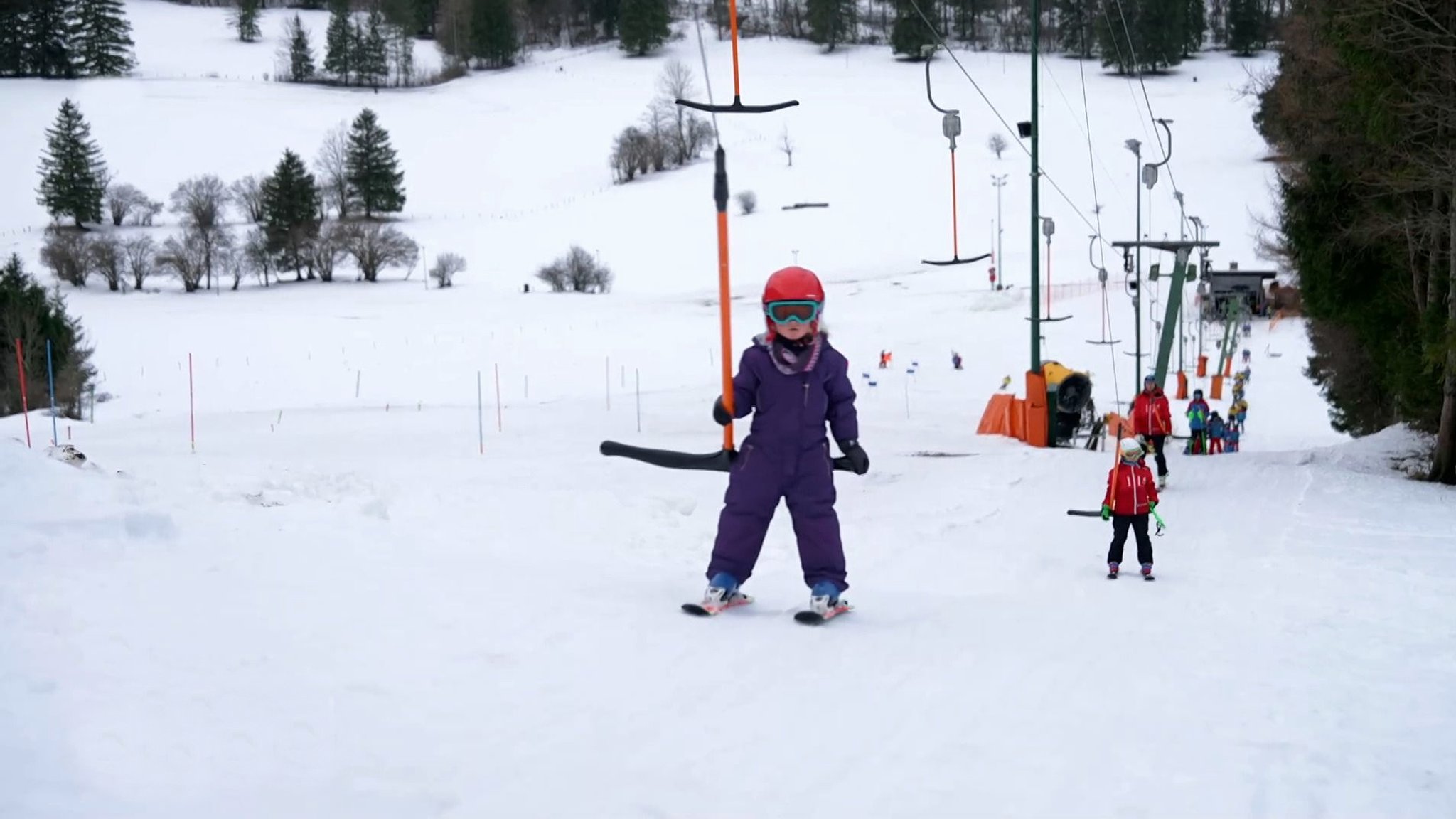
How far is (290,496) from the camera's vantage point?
11125mm

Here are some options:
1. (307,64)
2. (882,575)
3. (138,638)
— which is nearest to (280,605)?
(138,638)

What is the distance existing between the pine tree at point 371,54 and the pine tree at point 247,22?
1956 centimetres

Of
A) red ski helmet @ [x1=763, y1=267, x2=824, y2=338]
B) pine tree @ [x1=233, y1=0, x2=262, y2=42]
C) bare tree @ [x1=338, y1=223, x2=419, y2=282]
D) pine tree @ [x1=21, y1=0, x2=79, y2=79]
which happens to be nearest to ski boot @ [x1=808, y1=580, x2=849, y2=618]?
red ski helmet @ [x1=763, y1=267, x2=824, y2=338]

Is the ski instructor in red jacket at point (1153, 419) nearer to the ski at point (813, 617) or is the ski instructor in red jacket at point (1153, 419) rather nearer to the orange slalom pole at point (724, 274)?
the ski at point (813, 617)

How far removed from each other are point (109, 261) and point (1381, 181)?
210 feet

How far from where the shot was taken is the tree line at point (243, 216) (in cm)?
6719

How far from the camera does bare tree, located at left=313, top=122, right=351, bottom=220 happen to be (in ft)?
299

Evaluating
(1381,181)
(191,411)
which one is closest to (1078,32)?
(1381,181)

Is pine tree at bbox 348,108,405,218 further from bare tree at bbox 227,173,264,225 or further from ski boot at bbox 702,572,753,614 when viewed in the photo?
ski boot at bbox 702,572,753,614

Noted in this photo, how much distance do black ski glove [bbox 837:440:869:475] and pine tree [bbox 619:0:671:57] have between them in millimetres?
116270

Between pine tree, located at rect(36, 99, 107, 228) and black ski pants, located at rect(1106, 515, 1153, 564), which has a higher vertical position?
pine tree, located at rect(36, 99, 107, 228)

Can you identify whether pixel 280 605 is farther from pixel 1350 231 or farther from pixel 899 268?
pixel 899 268

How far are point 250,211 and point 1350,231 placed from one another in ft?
261

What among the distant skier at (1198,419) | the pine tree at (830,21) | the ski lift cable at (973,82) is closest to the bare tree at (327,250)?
the ski lift cable at (973,82)
